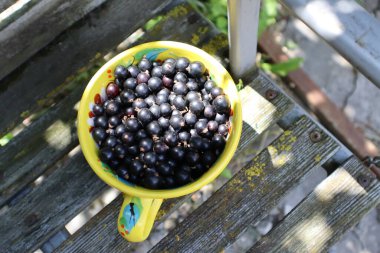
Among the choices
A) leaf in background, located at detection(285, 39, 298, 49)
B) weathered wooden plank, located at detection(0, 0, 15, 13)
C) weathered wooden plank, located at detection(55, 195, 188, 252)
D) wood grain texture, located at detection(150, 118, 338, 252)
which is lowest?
leaf in background, located at detection(285, 39, 298, 49)

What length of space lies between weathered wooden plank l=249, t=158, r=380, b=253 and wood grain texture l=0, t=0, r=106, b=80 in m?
0.87

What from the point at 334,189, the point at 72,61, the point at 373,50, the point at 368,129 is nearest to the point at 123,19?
the point at 72,61

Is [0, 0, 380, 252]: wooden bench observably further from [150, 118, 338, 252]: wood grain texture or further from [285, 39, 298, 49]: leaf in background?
[285, 39, 298, 49]: leaf in background

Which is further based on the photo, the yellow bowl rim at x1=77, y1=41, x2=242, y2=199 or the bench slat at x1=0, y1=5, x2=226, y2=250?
the bench slat at x1=0, y1=5, x2=226, y2=250

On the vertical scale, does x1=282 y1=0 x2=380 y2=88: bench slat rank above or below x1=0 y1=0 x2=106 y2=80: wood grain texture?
above

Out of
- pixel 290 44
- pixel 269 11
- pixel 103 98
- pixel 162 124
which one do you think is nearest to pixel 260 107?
pixel 162 124

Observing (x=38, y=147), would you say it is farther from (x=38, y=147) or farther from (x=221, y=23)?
(x=221, y=23)

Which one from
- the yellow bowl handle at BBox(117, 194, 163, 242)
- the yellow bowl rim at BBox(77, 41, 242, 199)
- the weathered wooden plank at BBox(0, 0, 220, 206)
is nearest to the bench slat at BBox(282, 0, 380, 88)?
the yellow bowl rim at BBox(77, 41, 242, 199)

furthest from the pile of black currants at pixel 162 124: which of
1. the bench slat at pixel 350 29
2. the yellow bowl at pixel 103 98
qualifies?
the bench slat at pixel 350 29

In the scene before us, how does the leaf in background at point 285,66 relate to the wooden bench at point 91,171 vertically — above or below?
below

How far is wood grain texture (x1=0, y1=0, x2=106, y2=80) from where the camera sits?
1457 mm

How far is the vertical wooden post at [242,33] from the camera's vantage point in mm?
1149

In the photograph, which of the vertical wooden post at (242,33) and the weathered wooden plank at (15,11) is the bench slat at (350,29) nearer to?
the vertical wooden post at (242,33)

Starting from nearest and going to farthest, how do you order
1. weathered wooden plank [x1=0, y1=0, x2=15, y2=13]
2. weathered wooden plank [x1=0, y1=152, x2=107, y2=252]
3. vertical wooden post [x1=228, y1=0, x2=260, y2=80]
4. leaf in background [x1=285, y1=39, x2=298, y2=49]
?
1. vertical wooden post [x1=228, y1=0, x2=260, y2=80]
2. weathered wooden plank [x1=0, y1=0, x2=15, y2=13]
3. weathered wooden plank [x1=0, y1=152, x2=107, y2=252]
4. leaf in background [x1=285, y1=39, x2=298, y2=49]
